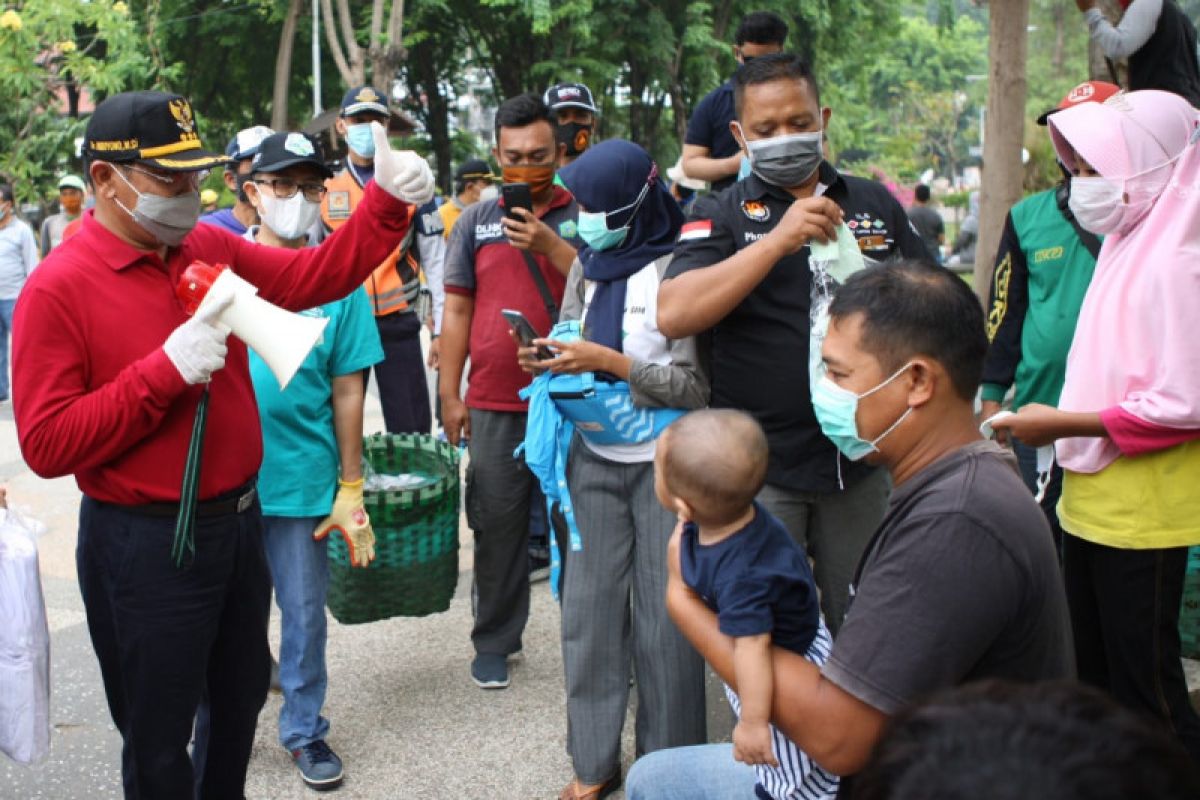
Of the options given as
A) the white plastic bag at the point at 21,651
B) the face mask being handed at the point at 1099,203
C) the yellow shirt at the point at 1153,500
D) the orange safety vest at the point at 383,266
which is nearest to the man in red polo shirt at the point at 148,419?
the white plastic bag at the point at 21,651

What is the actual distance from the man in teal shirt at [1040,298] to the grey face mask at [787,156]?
909 mm

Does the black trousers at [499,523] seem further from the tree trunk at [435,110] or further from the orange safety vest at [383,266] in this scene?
Result: the tree trunk at [435,110]

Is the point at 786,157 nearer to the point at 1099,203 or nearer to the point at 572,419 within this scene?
the point at 1099,203

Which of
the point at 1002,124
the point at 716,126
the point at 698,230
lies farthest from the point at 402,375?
the point at 1002,124

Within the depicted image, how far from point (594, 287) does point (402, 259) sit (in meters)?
2.31

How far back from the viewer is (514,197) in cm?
418

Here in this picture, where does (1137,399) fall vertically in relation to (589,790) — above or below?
above

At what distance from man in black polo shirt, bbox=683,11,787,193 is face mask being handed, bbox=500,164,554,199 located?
1.26m

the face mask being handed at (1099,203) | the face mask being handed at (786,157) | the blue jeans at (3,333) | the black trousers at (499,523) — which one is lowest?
the blue jeans at (3,333)

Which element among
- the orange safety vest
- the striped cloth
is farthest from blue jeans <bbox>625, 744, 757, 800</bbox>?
the orange safety vest

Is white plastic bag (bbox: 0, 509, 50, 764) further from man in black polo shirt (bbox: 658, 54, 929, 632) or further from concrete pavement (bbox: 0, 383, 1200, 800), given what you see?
man in black polo shirt (bbox: 658, 54, 929, 632)

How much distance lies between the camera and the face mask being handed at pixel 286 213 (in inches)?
155

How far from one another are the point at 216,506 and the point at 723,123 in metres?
3.66

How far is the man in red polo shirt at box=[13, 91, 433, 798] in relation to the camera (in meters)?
2.60
